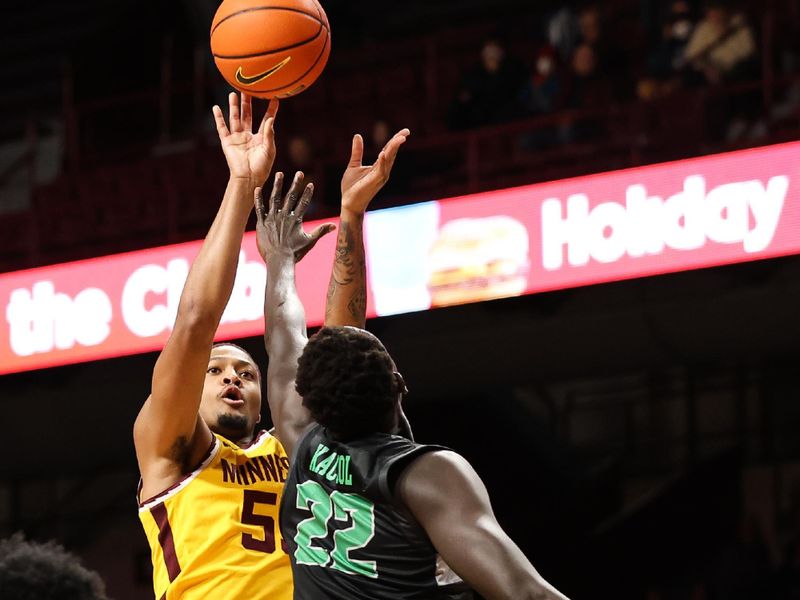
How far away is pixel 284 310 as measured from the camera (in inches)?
156

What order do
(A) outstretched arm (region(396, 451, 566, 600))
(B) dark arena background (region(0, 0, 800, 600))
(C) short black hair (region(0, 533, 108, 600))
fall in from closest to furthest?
(C) short black hair (region(0, 533, 108, 600))
(A) outstretched arm (region(396, 451, 566, 600))
(B) dark arena background (region(0, 0, 800, 600))

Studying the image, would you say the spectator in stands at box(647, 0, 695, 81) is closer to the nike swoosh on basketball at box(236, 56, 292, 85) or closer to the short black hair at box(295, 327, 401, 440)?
the nike swoosh on basketball at box(236, 56, 292, 85)

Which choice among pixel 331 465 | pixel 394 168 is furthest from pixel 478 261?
pixel 331 465

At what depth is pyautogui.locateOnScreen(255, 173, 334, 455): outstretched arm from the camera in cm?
356

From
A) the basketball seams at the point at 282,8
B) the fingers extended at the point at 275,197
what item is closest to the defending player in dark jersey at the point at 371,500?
the fingers extended at the point at 275,197

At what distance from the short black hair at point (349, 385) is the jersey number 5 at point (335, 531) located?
0.13m

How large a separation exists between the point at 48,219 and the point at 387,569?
9.23 meters

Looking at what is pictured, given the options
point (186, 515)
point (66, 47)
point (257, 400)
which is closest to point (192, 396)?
point (186, 515)

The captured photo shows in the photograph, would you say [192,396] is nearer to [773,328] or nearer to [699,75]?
[773,328]

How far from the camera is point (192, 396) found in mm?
3791

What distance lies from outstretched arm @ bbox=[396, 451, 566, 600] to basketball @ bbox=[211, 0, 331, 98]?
77.4 inches

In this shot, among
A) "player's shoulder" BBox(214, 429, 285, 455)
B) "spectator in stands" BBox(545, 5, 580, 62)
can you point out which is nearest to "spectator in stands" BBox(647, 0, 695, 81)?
"spectator in stands" BBox(545, 5, 580, 62)

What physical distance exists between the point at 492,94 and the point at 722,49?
5.37 ft

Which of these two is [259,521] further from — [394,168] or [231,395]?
[394,168]
